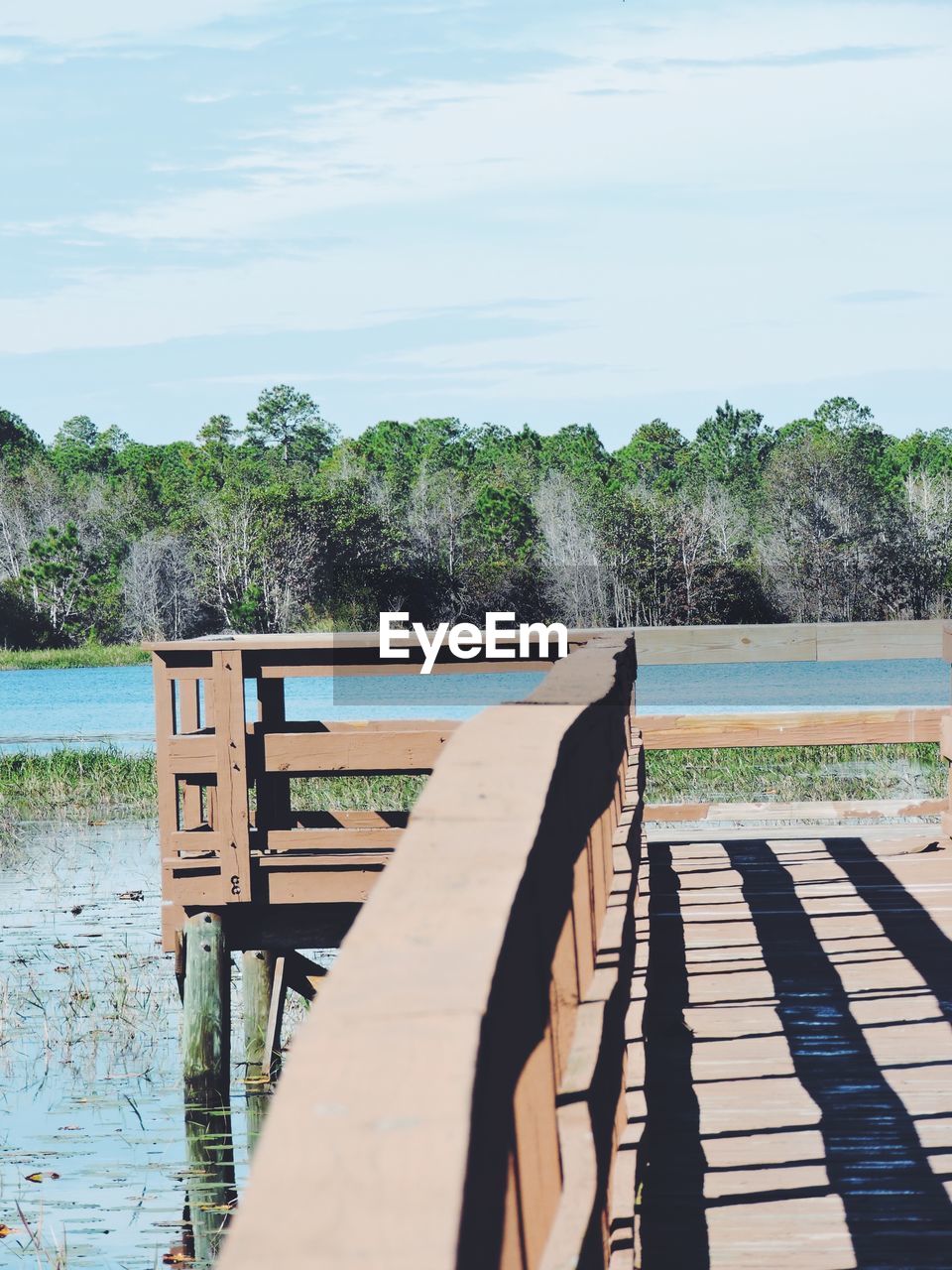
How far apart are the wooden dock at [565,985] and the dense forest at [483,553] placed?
174 feet

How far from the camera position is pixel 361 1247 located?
28.6 inches

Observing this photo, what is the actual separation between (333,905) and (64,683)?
5012 cm

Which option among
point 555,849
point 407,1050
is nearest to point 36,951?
point 555,849

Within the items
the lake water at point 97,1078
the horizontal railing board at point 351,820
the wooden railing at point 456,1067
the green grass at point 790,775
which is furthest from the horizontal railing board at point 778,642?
the wooden railing at point 456,1067

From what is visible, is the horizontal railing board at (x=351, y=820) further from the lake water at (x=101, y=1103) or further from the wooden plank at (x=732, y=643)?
the wooden plank at (x=732, y=643)

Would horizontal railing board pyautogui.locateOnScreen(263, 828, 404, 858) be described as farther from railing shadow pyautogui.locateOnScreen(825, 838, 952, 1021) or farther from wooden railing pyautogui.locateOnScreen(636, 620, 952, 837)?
railing shadow pyautogui.locateOnScreen(825, 838, 952, 1021)

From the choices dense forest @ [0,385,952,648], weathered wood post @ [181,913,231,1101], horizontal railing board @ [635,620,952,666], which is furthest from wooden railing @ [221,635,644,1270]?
dense forest @ [0,385,952,648]

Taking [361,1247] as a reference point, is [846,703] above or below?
below

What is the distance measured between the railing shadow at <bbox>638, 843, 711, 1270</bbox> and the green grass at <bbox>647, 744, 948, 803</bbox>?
41.1 ft

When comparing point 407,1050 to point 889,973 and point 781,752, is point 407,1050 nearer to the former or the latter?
point 889,973

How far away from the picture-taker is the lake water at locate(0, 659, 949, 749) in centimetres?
3650

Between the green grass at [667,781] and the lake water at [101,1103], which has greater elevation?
the green grass at [667,781]

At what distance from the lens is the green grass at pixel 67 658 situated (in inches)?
2510

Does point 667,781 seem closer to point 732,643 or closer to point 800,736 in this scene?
point 732,643
